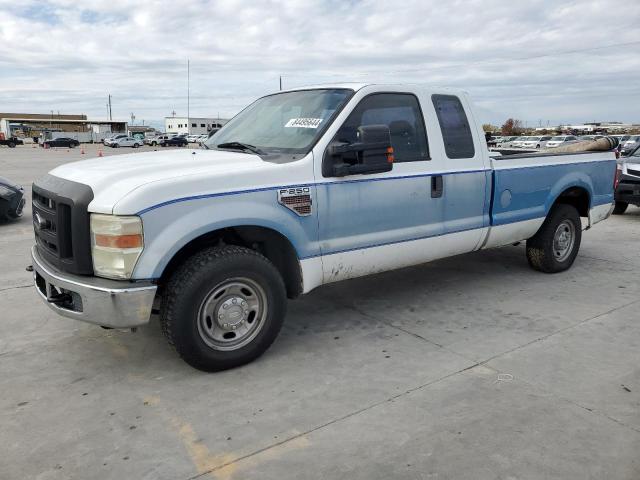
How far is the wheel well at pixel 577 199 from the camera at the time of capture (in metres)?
6.12

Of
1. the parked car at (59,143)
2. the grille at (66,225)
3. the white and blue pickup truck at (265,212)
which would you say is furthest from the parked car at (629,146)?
the parked car at (59,143)

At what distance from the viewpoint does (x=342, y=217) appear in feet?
13.3

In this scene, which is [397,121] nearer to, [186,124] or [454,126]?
[454,126]

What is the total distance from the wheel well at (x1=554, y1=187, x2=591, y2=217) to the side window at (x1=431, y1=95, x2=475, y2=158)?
1742 mm

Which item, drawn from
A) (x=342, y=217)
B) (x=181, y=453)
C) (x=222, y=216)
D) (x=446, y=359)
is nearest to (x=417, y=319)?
(x=446, y=359)

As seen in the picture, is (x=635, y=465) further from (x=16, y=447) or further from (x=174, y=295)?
(x=16, y=447)

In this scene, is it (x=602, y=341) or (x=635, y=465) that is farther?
(x=602, y=341)

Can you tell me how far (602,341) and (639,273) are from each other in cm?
250

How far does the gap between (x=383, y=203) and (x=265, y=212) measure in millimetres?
1035

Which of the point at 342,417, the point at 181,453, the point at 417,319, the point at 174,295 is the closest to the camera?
the point at 181,453

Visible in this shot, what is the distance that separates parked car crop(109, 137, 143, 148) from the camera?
59.8 m

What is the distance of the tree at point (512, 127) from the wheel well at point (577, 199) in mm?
Answer: 78707

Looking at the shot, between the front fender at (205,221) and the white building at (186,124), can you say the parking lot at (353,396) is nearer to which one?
the front fender at (205,221)

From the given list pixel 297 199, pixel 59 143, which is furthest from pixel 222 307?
pixel 59 143
